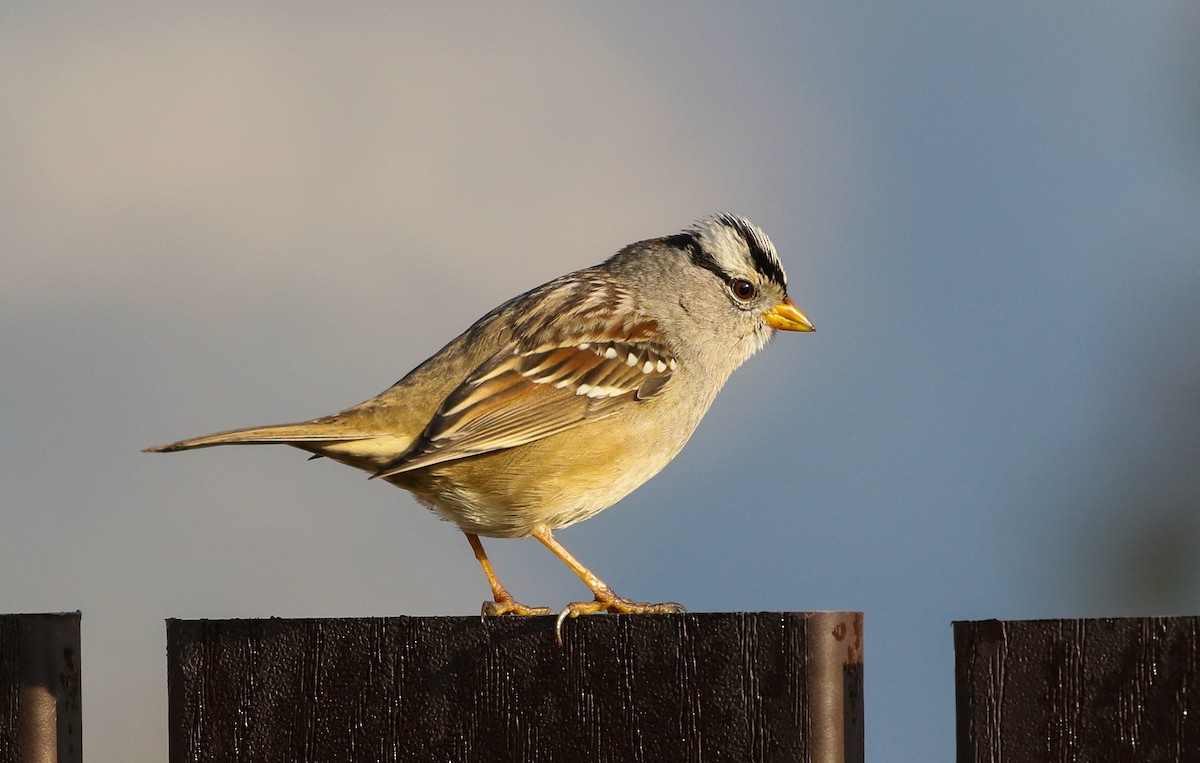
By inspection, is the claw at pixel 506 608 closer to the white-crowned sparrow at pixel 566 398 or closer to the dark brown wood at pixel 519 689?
the white-crowned sparrow at pixel 566 398

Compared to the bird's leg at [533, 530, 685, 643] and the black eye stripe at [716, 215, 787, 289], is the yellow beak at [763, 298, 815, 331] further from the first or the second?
the bird's leg at [533, 530, 685, 643]

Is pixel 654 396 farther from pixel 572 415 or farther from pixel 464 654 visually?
pixel 464 654

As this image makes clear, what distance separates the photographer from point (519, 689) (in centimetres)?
285

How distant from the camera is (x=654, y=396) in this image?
529 centimetres

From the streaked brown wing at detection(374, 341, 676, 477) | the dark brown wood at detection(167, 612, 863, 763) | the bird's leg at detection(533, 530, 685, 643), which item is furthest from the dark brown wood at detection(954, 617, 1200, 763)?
the streaked brown wing at detection(374, 341, 676, 477)


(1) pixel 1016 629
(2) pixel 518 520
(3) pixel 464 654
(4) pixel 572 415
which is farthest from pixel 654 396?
(1) pixel 1016 629

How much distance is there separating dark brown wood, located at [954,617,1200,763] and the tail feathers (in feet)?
8.39

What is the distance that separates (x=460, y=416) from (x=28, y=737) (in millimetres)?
1960

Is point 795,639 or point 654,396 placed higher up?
point 654,396

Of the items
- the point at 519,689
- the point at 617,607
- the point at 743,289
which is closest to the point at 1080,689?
the point at 519,689

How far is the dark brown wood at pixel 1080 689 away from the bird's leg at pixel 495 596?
6.79 feet

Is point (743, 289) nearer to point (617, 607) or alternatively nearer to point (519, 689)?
point (617, 607)

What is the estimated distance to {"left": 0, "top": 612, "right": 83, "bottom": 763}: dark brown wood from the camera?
3223 mm

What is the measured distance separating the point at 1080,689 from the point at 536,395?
294 cm
